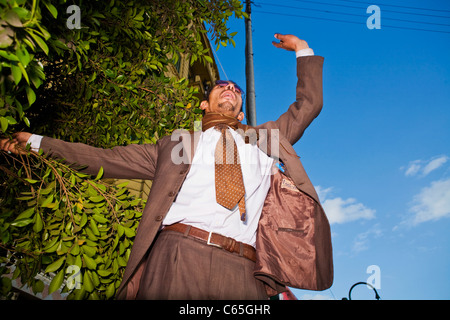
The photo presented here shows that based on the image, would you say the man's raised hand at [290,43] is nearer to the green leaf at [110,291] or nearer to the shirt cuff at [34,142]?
the shirt cuff at [34,142]

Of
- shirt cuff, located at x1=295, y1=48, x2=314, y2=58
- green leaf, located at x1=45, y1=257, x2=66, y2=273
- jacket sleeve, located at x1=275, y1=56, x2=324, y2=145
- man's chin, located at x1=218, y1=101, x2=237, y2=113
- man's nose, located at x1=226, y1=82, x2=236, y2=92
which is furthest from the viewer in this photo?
man's nose, located at x1=226, y1=82, x2=236, y2=92

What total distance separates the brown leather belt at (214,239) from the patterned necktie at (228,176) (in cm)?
20

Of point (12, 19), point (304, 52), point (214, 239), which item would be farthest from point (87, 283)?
point (304, 52)

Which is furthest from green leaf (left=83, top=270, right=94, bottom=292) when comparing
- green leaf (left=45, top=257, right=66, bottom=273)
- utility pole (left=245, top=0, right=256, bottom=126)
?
utility pole (left=245, top=0, right=256, bottom=126)

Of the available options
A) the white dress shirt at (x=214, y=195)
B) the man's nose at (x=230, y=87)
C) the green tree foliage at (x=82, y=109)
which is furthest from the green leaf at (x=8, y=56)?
the man's nose at (x=230, y=87)

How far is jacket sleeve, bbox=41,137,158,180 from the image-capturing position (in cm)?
225

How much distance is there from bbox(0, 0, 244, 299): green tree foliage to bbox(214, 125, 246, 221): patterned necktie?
2.68 ft

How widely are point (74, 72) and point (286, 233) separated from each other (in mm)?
2831

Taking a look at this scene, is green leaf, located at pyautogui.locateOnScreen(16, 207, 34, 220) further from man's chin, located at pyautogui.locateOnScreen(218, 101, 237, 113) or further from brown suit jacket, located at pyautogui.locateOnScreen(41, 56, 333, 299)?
man's chin, located at pyautogui.locateOnScreen(218, 101, 237, 113)

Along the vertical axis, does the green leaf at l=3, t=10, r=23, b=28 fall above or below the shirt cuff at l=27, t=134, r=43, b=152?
above
